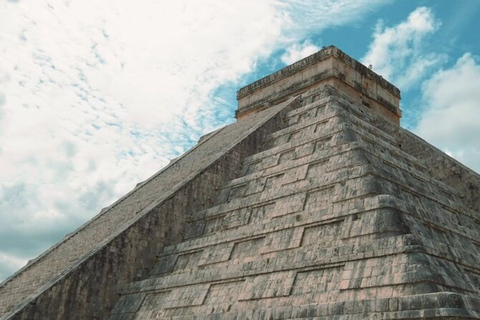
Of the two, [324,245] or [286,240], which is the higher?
[286,240]

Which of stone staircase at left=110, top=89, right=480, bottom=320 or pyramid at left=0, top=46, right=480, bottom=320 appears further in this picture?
pyramid at left=0, top=46, right=480, bottom=320

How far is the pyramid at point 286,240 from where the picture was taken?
662cm

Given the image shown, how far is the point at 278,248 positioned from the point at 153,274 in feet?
9.90

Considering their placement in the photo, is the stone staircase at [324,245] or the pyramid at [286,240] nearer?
the stone staircase at [324,245]

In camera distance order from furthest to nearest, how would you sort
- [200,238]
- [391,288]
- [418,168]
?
[418,168] → [200,238] → [391,288]

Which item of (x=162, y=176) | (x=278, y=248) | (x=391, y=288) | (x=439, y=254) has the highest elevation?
(x=162, y=176)

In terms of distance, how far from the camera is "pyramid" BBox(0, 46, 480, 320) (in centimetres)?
662

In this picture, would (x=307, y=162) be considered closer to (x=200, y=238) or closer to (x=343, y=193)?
(x=343, y=193)

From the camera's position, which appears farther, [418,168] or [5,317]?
[418,168]

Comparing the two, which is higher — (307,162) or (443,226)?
(307,162)

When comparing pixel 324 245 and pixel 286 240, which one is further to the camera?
pixel 286 240

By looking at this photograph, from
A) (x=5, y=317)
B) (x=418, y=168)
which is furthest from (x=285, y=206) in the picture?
(x=5, y=317)

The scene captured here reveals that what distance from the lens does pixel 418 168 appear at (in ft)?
38.9

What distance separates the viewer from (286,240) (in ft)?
27.4
